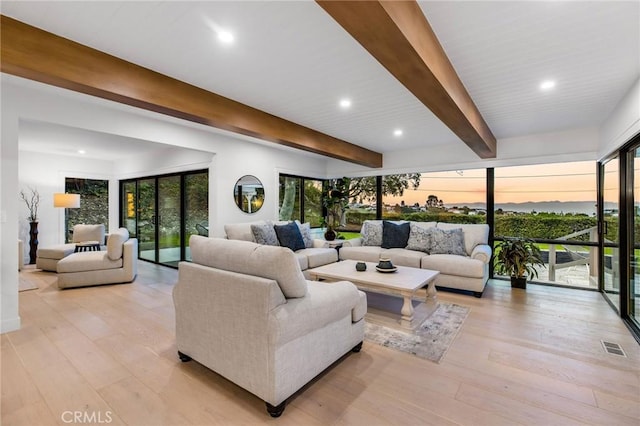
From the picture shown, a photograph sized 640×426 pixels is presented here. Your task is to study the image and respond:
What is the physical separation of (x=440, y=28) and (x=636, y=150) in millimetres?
2731

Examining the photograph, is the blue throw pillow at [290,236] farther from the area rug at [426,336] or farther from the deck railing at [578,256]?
the deck railing at [578,256]

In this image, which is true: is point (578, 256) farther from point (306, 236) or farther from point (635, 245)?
point (306, 236)

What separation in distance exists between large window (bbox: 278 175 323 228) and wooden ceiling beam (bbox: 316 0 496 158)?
384cm

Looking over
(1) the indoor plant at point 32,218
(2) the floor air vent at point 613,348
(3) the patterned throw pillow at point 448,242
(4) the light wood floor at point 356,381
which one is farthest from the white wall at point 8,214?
(2) the floor air vent at point 613,348

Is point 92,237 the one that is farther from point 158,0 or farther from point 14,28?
point 158,0

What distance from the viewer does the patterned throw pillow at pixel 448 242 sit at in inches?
185

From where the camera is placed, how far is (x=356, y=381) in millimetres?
2088

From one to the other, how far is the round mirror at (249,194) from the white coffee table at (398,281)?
2.15 meters

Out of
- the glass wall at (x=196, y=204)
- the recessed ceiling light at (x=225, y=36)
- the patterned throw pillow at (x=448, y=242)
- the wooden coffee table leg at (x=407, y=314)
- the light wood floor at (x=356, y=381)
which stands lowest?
the light wood floor at (x=356, y=381)

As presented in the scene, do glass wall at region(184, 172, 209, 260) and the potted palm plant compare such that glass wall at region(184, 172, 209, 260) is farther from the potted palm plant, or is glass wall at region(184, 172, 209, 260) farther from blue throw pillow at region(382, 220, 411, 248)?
the potted palm plant

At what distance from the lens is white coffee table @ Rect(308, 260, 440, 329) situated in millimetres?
3027

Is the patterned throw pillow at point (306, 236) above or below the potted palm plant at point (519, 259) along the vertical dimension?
above

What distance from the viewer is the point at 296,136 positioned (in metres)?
4.30

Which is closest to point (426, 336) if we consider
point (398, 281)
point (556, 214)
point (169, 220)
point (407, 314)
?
point (407, 314)
